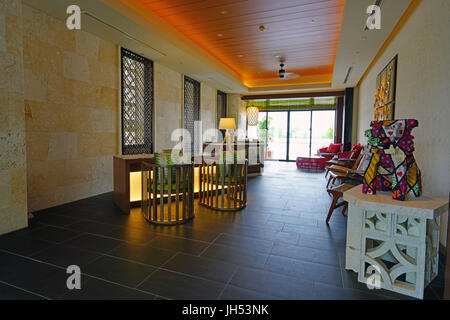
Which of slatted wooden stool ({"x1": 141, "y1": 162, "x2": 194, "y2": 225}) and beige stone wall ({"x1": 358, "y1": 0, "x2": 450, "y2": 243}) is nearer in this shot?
beige stone wall ({"x1": 358, "y1": 0, "x2": 450, "y2": 243})

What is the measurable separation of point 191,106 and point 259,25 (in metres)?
3.72

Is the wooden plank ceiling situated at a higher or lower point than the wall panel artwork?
higher

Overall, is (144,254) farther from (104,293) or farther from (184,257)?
(104,293)

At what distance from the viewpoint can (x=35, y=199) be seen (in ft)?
12.2

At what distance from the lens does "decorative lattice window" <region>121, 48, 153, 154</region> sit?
210 inches

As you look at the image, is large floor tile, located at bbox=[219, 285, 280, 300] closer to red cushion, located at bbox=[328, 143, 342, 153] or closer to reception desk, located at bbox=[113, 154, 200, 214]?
reception desk, located at bbox=[113, 154, 200, 214]

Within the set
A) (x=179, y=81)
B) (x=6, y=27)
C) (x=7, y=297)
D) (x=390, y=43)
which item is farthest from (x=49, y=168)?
(x=390, y=43)

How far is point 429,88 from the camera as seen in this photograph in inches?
114

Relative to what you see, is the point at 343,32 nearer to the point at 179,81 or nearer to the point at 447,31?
the point at 447,31

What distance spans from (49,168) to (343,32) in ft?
17.2

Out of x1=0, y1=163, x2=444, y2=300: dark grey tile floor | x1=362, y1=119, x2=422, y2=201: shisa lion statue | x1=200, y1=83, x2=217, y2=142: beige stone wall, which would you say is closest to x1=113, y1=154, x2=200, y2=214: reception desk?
x1=0, y1=163, x2=444, y2=300: dark grey tile floor

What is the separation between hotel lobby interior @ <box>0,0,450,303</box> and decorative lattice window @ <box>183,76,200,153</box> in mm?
497

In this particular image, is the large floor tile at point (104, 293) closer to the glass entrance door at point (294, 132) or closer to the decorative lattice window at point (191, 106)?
the decorative lattice window at point (191, 106)

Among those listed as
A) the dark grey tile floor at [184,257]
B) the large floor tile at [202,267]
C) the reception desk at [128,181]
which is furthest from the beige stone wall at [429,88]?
the reception desk at [128,181]
